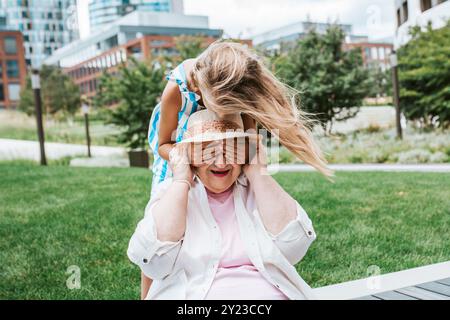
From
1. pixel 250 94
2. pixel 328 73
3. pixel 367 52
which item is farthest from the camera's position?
pixel 367 52

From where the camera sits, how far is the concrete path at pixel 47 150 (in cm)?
1383

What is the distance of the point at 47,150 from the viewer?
15.7 metres

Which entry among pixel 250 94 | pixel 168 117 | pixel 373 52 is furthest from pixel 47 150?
pixel 250 94

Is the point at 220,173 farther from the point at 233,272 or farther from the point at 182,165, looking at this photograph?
the point at 233,272

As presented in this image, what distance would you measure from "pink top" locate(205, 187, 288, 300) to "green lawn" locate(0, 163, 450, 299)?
5.45 feet

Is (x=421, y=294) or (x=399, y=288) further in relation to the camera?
(x=399, y=288)

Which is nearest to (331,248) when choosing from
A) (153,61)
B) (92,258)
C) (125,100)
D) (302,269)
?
(302,269)

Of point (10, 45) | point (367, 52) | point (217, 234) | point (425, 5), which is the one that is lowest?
point (217, 234)

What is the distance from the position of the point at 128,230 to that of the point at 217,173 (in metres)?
3.08

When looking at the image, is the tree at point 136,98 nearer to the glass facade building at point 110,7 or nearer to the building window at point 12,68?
the glass facade building at point 110,7

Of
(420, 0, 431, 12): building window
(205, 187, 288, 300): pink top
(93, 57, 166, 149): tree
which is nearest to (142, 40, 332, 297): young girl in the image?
(205, 187, 288, 300): pink top

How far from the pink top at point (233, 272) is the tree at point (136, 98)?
13.3 meters

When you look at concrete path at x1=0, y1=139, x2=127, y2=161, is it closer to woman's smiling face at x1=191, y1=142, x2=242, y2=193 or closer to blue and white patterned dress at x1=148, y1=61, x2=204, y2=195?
blue and white patterned dress at x1=148, y1=61, x2=204, y2=195

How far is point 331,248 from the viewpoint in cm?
399
